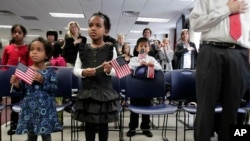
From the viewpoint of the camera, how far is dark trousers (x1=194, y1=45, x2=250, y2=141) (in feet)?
5.35

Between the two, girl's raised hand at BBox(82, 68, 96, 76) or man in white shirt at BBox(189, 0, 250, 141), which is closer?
man in white shirt at BBox(189, 0, 250, 141)

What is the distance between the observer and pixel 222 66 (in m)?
1.64

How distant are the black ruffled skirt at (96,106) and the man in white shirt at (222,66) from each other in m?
0.66

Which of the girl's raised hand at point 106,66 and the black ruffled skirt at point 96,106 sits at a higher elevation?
the girl's raised hand at point 106,66

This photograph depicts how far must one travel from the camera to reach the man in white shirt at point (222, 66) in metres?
1.64

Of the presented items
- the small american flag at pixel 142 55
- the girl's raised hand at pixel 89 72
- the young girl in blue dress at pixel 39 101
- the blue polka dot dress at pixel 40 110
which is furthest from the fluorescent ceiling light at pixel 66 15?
the girl's raised hand at pixel 89 72

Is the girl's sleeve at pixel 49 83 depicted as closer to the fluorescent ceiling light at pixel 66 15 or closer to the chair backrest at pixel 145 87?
the chair backrest at pixel 145 87

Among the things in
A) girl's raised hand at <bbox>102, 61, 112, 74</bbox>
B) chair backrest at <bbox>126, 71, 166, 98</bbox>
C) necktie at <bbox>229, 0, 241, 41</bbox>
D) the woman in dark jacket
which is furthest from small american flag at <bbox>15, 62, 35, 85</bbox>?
the woman in dark jacket

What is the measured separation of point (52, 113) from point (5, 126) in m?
1.83

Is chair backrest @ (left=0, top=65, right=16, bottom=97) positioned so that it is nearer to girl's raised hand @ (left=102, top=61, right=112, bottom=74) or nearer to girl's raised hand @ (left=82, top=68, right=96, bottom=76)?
girl's raised hand @ (left=82, top=68, right=96, bottom=76)

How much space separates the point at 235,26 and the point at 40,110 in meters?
1.57

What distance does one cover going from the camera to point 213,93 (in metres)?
1.66

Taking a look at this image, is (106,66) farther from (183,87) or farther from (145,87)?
(183,87)

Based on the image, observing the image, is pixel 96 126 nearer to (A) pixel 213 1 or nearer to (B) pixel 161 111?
(B) pixel 161 111
